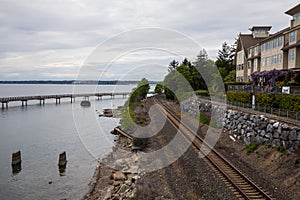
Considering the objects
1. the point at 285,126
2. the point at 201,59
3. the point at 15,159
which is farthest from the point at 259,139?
the point at 201,59

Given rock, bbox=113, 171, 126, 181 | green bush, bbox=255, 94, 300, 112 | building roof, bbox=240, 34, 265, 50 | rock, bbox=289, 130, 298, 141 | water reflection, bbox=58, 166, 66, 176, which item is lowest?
water reflection, bbox=58, 166, 66, 176

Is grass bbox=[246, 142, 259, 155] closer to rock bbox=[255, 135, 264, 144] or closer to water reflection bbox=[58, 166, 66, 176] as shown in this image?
rock bbox=[255, 135, 264, 144]

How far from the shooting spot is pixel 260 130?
17.8 m

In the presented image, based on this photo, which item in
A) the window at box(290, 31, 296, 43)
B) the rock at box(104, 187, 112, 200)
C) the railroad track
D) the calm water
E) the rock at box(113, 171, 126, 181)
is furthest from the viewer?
the window at box(290, 31, 296, 43)

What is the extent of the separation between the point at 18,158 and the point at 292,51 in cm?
2914

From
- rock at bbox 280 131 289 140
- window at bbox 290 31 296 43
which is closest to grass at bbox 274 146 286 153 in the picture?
rock at bbox 280 131 289 140

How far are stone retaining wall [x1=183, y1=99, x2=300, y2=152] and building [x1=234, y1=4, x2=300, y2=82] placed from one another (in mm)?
10981

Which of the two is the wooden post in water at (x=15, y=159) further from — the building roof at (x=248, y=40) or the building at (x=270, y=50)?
the building roof at (x=248, y=40)

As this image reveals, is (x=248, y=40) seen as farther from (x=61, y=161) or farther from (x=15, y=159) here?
(x=15, y=159)

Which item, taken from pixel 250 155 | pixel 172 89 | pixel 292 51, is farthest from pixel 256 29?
pixel 250 155

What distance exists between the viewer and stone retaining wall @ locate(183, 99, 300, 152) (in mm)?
14586

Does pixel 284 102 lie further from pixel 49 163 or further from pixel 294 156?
pixel 49 163

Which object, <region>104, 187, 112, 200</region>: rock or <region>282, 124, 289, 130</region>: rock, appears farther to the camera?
<region>104, 187, 112, 200</region>: rock

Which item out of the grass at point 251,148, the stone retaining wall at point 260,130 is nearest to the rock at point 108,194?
the grass at point 251,148
